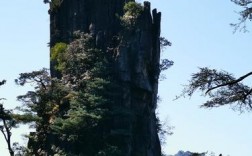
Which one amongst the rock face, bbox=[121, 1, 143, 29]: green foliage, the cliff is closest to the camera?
the cliff

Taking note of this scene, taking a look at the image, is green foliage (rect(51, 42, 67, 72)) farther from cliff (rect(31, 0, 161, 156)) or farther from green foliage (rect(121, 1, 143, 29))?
green foliage (rect(121, 1, 143, 29))

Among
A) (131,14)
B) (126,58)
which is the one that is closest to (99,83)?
(126,58)

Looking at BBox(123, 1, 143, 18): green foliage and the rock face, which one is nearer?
the rock face

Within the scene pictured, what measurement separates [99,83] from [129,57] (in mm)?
6447

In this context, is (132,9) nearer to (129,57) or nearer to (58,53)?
(129,57)

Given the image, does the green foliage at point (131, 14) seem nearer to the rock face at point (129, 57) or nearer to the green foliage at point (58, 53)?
the rock face at point (129, 57)

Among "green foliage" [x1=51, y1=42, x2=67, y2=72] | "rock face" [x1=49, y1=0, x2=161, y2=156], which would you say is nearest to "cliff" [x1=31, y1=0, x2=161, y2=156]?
"rock face" [x1=49, y1=0, x2=161, y2=156]

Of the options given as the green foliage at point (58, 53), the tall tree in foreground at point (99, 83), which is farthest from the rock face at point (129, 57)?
A: the green foliage at point (58, 53)

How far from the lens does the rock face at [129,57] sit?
147 feet

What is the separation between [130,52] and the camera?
48031 mm

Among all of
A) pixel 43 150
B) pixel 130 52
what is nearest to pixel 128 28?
pixel 130 52

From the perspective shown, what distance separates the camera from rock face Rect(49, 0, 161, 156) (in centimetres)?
4488

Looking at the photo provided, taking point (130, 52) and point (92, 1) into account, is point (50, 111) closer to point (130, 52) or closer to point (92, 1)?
point (130, 52)

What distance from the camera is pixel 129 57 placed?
157 feet
